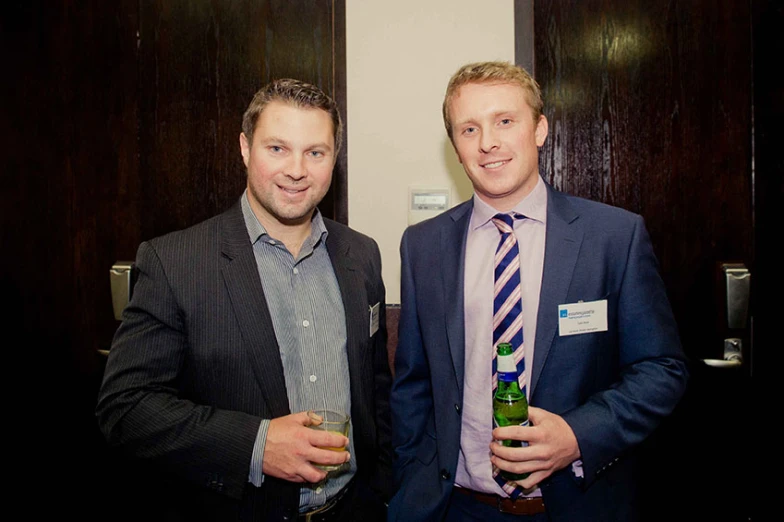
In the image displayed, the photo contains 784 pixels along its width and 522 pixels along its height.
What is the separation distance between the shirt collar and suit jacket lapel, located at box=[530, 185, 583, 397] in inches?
1.4

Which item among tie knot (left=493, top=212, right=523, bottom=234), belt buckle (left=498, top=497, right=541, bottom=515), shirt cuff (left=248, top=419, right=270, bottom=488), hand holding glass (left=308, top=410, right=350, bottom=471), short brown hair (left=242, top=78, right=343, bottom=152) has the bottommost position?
belt buckle (left=498, top=497, right=541, bottom=515)

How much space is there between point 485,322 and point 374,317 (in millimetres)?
414

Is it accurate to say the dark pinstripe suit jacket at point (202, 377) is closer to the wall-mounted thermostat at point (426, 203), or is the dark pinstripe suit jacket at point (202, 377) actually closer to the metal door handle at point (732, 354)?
the wall-mounted thermostat at point (426, 203)

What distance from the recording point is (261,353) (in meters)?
1.39

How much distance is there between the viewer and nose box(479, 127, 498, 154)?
1453mm

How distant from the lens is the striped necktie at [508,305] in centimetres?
139

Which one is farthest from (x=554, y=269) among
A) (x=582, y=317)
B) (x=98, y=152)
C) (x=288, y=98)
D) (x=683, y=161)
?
(x=98, y=152)

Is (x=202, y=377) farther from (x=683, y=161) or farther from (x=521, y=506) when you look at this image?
(x=683, y=161)

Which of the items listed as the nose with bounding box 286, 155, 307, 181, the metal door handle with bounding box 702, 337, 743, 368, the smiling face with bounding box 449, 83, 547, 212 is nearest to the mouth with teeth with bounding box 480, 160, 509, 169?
the smiling face with bounding box 449, 83, 547, 212

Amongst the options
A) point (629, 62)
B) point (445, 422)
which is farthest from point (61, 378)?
point (629, 62)

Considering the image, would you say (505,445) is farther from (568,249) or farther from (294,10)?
(294,10)

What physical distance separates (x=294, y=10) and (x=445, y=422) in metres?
1.97

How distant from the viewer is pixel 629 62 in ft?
7.09

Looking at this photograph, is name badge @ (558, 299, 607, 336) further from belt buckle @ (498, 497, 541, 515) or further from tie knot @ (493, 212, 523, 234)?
belt buckle @ (498, 497, 541, 515)
